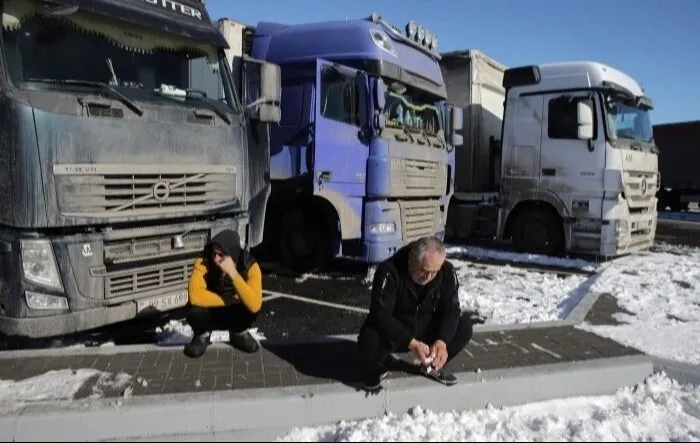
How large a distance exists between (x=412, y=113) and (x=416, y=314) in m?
5.15

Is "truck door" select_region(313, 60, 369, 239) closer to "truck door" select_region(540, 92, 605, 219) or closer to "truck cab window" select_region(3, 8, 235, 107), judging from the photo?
"truck cab window" select_region(3, 8, 235, 107)

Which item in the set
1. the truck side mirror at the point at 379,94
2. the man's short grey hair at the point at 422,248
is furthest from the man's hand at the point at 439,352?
the truck side mirror at the point at 379,94

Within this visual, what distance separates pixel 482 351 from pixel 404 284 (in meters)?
1.28

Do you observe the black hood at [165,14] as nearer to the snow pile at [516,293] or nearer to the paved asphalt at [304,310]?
the paved asphalt at [304,310]

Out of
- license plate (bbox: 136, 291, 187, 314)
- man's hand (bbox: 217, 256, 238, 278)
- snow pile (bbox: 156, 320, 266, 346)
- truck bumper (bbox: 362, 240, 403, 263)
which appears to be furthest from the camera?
truck bumper (bbox: 362, 240, 403, 263)

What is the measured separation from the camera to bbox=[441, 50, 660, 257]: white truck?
30.3ft

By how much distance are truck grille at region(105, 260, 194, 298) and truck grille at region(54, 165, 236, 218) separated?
1.64ft

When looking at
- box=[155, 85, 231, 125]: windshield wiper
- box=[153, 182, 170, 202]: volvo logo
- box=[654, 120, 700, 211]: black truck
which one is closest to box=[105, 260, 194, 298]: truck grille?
box=[153, 182, 170, 202]: volvo logo

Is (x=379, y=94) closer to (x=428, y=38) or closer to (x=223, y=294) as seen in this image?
(x=428, y=38)

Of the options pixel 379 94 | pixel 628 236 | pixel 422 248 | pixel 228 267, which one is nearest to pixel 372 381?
pixel 422 248

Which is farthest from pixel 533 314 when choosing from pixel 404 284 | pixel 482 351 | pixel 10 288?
pixel 10 288

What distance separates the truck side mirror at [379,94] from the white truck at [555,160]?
3.94 m

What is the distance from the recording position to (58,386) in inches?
144

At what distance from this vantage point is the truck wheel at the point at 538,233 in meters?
10.2
